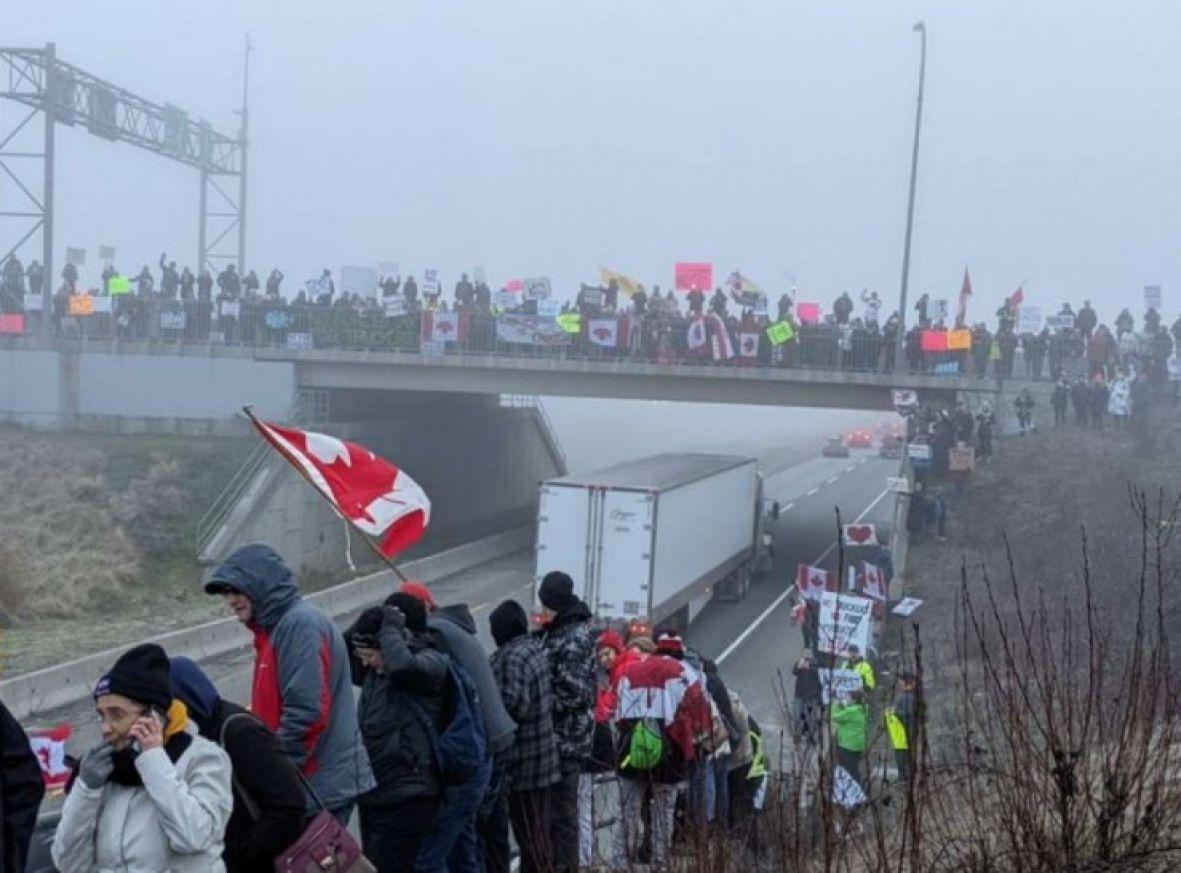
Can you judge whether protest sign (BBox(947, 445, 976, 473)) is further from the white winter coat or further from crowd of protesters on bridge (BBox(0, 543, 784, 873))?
the white winter coat

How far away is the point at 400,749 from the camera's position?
6.29m

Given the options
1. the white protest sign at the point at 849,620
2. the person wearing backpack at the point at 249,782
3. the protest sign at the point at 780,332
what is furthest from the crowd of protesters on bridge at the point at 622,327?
the person wearing backpack at the point at 249,782

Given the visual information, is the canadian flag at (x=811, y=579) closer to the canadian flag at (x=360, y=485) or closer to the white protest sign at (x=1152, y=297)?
the canadian flag at (x=360, y=485)

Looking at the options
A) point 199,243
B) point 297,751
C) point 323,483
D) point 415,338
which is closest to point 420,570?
point 415,338

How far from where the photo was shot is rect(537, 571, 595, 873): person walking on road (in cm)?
748

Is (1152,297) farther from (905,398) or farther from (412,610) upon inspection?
(412,610)

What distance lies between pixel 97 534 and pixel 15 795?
26.1 m

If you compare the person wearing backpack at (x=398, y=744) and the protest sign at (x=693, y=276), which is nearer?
the person wearing backpack at (x=398, y=744)

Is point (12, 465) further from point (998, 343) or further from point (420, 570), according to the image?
point (998, 343)

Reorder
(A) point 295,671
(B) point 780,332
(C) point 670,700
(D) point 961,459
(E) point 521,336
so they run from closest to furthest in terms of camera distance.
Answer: (A) point 295,671
(C) point 670,700
(D) point 961,459
(B) point 780,332
(E) point 521,336

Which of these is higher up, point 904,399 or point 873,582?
point 904,399

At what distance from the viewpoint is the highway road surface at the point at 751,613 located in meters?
20.9

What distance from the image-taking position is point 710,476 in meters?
27.5

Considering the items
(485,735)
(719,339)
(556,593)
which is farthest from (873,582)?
(719,339)
